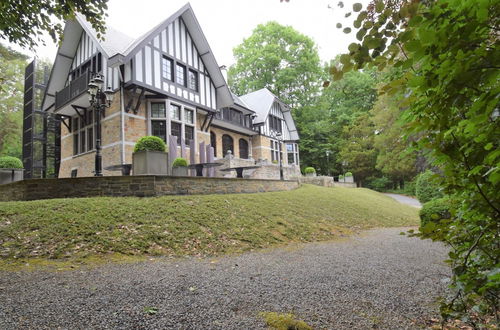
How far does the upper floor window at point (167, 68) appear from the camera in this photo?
45.8 ft

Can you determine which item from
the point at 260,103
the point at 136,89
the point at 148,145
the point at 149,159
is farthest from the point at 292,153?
the point at 149,159

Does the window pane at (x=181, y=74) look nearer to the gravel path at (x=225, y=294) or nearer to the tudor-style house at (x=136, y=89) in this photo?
the tudor-style house at (x=136, y=89)

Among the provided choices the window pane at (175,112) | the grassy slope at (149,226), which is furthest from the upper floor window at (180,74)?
the grassy slope at (149,226)

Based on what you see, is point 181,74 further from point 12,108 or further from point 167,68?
point 12,108

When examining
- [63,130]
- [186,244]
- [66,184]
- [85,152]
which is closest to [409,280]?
[186,244]

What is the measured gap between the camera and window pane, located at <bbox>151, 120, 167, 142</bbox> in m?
13.8

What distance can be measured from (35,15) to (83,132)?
12.7 m

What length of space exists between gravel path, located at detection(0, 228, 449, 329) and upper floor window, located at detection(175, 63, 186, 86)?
1212 centimetres

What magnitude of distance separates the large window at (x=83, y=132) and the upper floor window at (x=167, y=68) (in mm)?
4576

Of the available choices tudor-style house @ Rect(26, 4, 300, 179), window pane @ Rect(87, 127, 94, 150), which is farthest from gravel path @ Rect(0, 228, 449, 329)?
window pane @ Rect(87, 127, 94, 150)

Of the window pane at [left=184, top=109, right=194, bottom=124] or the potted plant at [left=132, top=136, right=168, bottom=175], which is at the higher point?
the window pane at [left=184, top=109, right=194, bottom=124]

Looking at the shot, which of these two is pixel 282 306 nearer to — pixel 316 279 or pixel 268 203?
pixel 316 279

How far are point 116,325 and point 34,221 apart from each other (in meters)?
4.60

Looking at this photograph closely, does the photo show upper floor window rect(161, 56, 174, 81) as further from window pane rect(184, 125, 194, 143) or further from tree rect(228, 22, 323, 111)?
tree rect(228, 22, 323, 111)
